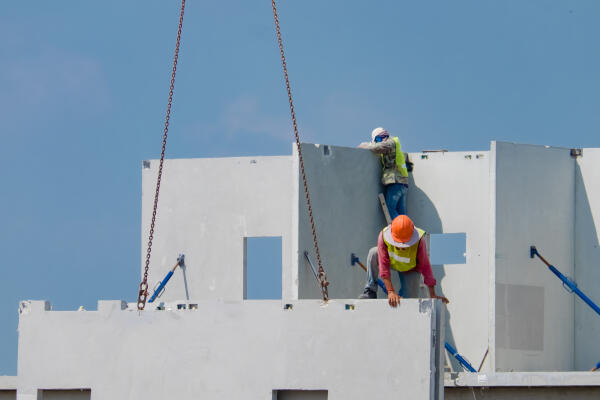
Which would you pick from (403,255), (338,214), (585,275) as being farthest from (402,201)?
(403,255)

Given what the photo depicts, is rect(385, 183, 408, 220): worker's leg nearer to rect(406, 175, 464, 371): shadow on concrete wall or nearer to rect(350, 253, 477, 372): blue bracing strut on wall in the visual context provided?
rect(406, 175, 464, 371): shadow on concrete wall

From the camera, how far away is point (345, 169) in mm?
17859

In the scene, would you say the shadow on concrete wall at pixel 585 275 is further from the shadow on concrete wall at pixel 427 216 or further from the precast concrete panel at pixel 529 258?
the shadow on concrete wall at pixel 427 216

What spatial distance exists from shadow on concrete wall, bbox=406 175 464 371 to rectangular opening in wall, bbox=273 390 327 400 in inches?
251

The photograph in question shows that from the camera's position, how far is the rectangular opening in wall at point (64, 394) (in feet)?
42.8

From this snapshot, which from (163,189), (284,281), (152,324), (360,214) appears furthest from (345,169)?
(152,324)

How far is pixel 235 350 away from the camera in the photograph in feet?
40.9

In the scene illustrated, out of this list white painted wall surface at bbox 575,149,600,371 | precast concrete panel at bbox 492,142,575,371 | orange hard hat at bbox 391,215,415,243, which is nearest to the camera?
orange hard hat at bbox 391,215,415,243

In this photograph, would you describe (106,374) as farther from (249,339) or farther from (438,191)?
(438,191)

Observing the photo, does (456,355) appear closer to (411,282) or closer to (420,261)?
(411,282)

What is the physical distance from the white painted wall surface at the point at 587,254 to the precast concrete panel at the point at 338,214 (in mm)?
3061

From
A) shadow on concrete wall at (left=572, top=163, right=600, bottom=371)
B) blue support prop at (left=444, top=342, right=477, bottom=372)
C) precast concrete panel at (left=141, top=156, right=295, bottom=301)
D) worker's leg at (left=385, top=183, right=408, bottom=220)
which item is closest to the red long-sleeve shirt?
blue support prop at (left=444, top=342, right=477, bottom=372)

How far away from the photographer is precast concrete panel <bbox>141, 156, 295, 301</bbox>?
61.5 feet

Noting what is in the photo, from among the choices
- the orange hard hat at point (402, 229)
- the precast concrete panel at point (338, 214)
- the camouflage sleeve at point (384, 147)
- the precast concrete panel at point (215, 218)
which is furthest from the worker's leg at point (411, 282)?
the precast concrete panel at point (215, 218)
